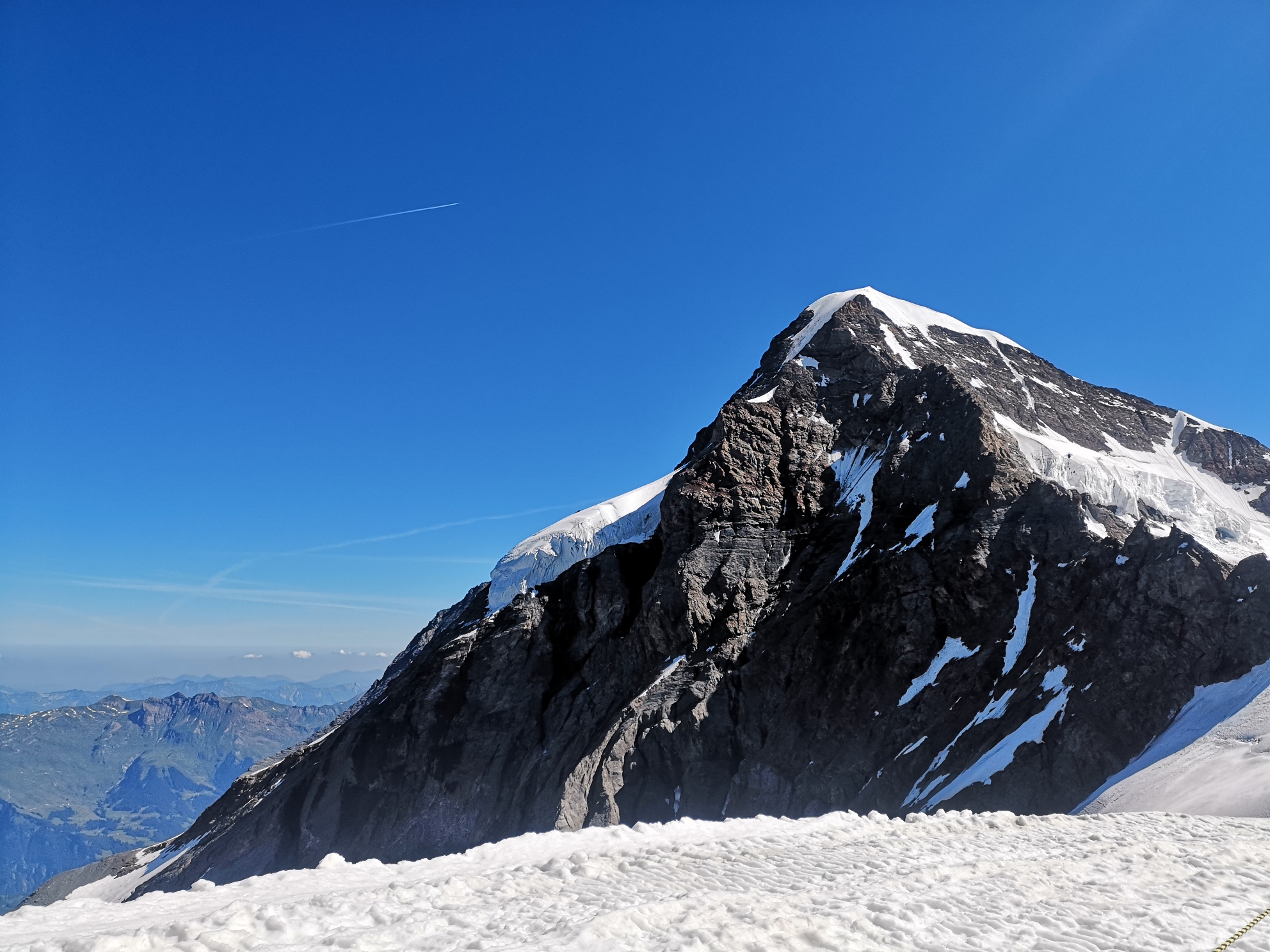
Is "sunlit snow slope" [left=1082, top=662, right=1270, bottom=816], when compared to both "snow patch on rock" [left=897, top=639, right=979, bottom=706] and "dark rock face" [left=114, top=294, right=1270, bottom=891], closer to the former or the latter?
"dark rock face" [left=114, top=294, right=1270, bottom=891]

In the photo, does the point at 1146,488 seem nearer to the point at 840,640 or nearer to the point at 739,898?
the point at 840,640

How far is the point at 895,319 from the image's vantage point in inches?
3147

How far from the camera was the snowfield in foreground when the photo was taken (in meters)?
8.57

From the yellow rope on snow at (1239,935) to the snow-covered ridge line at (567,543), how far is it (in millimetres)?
66628

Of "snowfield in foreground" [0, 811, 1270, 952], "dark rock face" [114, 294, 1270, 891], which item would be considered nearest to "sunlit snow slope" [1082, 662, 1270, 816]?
"dark rock face" [114, 294, 1270, 891]

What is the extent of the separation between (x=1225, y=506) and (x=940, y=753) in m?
45.9

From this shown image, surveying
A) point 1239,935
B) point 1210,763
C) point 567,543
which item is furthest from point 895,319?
point 1239,935

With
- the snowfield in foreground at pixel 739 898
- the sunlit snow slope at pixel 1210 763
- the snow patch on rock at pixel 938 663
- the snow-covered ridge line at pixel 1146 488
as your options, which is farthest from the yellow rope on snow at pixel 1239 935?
the snow-covered ridge line at pixel 1146 488

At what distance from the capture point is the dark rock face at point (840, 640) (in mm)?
34062

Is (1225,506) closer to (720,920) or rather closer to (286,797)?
Answer: (720,920)

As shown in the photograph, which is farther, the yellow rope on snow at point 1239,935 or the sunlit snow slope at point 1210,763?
the sunlit snow slope at point 1210,763

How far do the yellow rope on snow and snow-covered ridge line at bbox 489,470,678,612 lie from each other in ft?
219

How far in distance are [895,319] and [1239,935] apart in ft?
253

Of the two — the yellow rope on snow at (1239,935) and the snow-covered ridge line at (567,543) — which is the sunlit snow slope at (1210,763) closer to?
the yellow rope on snow at (1239,935)
